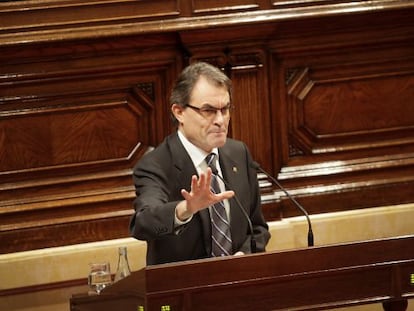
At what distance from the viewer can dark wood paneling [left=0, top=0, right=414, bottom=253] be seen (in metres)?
5.54

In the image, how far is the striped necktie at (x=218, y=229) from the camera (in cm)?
432

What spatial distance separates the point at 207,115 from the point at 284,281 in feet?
3.13

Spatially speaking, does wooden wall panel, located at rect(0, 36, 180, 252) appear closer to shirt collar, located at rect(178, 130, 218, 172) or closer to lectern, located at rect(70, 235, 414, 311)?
shirt collar, located at rect(178, 130, 218, 172)

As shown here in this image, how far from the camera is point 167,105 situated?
575 cm

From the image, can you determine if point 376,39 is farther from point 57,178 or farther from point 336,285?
point 336,285

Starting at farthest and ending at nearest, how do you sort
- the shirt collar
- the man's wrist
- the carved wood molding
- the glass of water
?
the carved wood molding < the glass of water < the shirt collar < the man's wrist

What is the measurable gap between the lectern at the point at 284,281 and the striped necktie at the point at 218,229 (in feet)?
2.20

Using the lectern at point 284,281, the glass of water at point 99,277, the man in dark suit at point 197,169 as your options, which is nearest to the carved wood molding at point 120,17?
the glass of water at point 99,277

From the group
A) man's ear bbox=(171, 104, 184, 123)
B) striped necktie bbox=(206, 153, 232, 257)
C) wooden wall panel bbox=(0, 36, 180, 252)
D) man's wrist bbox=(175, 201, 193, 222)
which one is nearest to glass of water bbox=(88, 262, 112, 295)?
wooden wall panel bbox=(0, 36, 180, 252)

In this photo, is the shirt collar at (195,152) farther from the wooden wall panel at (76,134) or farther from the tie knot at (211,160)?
the wooden wall panel at (76,134)

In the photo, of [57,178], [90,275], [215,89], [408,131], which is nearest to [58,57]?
[57,178]

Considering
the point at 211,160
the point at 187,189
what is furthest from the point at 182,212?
the point at 211,160

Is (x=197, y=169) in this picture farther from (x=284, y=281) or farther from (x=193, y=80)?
(x=284, y=281)

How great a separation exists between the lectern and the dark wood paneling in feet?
6.40
